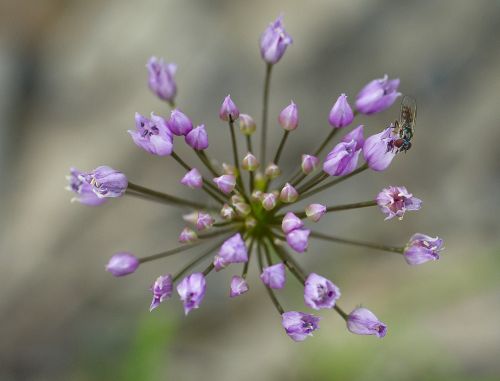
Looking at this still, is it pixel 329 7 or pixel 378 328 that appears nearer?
pixel 378 328

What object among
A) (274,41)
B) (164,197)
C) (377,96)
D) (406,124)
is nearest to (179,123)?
(164,197)

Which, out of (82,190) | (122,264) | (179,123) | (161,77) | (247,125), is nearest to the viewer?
(179,123)

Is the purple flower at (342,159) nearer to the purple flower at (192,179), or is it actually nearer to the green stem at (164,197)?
the purple flower at (192,179)

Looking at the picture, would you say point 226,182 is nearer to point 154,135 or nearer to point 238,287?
point 154,135

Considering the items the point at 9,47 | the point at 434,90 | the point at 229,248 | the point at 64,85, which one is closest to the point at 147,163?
the point at 64,85

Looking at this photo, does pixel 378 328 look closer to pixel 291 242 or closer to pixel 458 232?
pixel 291 242

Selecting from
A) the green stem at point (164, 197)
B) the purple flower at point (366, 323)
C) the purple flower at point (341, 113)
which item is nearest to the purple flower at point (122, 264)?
the green stem at point (164, 197)

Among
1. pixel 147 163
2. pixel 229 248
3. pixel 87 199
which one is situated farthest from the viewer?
pixel 147 163
